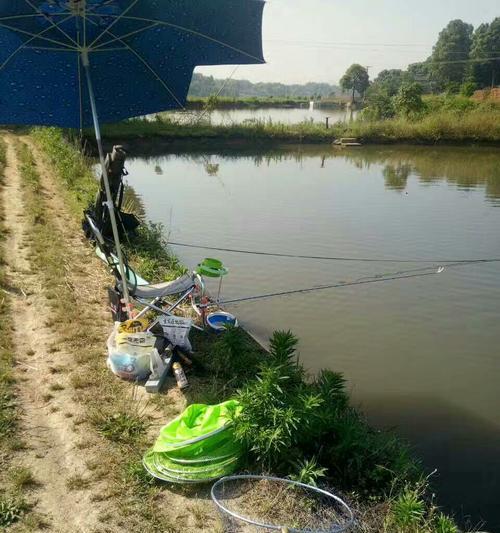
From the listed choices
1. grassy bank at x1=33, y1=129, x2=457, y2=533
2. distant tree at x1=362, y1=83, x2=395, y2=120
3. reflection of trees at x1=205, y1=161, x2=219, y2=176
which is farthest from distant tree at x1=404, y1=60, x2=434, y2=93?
grassy bank at x1=33, y1=129, x2=457, y2=533

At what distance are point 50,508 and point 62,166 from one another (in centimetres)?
1001

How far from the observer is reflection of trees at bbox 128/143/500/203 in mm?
16141

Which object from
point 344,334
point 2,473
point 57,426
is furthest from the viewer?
point 344,334

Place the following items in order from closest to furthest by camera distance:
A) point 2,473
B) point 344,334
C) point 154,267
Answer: point 2,473 → point 344,334 → point 154,267

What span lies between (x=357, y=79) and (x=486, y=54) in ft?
66.8

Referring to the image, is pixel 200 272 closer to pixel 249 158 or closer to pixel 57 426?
pixel 57 426

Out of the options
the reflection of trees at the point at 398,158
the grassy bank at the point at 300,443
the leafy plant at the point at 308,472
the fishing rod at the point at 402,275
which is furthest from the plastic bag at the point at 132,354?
the reflection of trees at the point at 398,158

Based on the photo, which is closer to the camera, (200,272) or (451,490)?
(451,490)

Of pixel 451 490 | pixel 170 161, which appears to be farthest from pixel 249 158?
pixel 451 490

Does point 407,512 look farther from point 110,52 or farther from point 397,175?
point 397,175

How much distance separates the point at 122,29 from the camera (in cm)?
368

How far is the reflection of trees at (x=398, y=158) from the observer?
1614cm

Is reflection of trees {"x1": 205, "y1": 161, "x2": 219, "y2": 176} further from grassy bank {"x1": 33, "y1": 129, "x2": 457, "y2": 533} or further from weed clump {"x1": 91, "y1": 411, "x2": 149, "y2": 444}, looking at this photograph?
weed clump {"x1": 91, "y1": 411, "x2": 149, "y2": 444}

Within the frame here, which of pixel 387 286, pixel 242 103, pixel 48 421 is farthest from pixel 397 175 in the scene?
pixel 242 103
